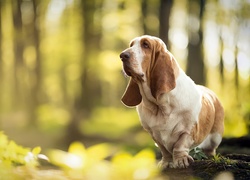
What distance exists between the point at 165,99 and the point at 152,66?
262 millimetres

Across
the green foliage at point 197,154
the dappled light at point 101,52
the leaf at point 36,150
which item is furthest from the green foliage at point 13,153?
the dappled light at point 101,52

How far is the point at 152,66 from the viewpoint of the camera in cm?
322

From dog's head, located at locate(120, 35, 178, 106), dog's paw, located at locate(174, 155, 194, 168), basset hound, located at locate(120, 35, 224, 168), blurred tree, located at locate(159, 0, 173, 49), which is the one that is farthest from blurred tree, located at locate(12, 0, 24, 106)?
dog's paw, located at locate(174, 155, 194, 168)

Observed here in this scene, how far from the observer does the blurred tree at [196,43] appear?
41.1 ft

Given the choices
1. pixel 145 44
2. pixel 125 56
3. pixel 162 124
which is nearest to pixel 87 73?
pixel 162 124

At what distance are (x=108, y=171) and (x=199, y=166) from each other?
189cm

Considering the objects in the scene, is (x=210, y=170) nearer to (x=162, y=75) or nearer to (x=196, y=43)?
(x=162, y=75)

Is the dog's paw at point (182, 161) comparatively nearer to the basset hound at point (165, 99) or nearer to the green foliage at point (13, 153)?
the basset hound at point (165, 99)

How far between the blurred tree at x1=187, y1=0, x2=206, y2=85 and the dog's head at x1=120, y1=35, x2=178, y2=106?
30.8 feet

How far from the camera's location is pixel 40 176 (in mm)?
2023

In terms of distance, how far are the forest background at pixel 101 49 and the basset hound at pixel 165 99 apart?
5.85 metres

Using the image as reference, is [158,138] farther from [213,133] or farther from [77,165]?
[77,165]

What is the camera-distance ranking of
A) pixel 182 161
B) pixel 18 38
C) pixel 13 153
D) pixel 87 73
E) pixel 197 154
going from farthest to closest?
pixel 18 38
pixel 87 73
pixel 197 154
pixel 182 161
pixel 13 153

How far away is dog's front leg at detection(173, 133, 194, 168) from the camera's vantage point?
10.8 ft
